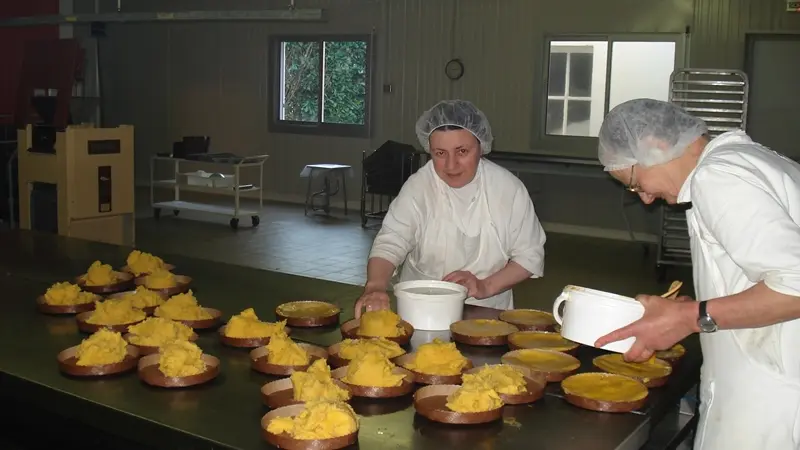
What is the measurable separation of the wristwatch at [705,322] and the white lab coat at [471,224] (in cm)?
125

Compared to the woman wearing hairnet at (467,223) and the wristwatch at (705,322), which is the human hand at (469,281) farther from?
the wristwatch at (705,322)

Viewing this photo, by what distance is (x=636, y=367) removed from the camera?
2.04 m

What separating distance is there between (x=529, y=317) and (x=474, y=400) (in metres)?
0.85

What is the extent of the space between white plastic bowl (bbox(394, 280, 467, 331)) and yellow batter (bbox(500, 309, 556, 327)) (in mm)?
157

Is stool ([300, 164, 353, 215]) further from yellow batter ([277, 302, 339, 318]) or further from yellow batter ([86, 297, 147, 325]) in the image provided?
yellow batter ([86, 297, 147, 325])

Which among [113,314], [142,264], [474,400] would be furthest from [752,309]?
[142,264]

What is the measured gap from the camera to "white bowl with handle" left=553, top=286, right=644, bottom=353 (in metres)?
1.77

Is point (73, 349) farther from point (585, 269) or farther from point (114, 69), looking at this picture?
point (114, 69)

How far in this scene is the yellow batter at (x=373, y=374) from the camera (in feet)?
6.03

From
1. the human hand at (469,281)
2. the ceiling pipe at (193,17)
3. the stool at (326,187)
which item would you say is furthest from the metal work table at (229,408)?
the stool at (326,187)

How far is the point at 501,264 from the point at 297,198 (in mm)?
7899

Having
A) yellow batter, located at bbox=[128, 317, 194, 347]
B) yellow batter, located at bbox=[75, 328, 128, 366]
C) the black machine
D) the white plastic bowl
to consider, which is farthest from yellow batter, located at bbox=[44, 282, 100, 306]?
the black machine

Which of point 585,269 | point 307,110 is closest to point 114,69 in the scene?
point 307,110

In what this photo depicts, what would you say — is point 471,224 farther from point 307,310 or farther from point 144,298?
point 144,298
